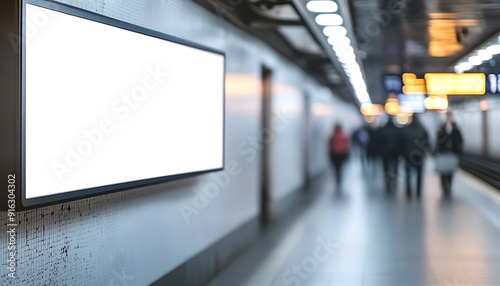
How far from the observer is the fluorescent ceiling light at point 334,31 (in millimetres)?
7258

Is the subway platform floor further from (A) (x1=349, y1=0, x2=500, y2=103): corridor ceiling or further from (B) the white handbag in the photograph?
(A) (x1=349, y1=0, x2=500, y2=103): corridor ceiling

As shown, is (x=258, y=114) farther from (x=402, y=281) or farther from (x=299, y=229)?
(x=402, y=281)

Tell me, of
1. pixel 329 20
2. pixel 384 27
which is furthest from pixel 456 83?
pixel 329 20

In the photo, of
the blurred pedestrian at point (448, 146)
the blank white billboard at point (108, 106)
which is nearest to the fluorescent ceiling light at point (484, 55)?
the blurred pedestrian at point (448, 146)

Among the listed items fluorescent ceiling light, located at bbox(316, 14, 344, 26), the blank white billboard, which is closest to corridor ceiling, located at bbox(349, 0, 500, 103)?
fluorescent ceiling light, located at bbox(316, 14, 344, 26)

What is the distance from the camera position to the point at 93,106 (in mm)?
3881

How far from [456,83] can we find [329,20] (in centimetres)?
502

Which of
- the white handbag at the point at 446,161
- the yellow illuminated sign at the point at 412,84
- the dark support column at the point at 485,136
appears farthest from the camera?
the dark support column at the point at 485,136

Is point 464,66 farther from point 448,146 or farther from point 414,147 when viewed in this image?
point 448,146

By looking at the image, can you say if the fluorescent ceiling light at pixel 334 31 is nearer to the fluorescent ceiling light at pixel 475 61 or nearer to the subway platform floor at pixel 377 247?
the subway platform floor at pixel 377 247

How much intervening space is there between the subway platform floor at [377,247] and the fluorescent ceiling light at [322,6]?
254 centimetres

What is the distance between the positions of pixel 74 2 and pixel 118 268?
1.80m

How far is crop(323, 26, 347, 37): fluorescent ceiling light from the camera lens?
726 centimetres

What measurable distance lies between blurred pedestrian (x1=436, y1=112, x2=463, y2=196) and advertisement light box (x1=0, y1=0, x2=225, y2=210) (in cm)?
1040
